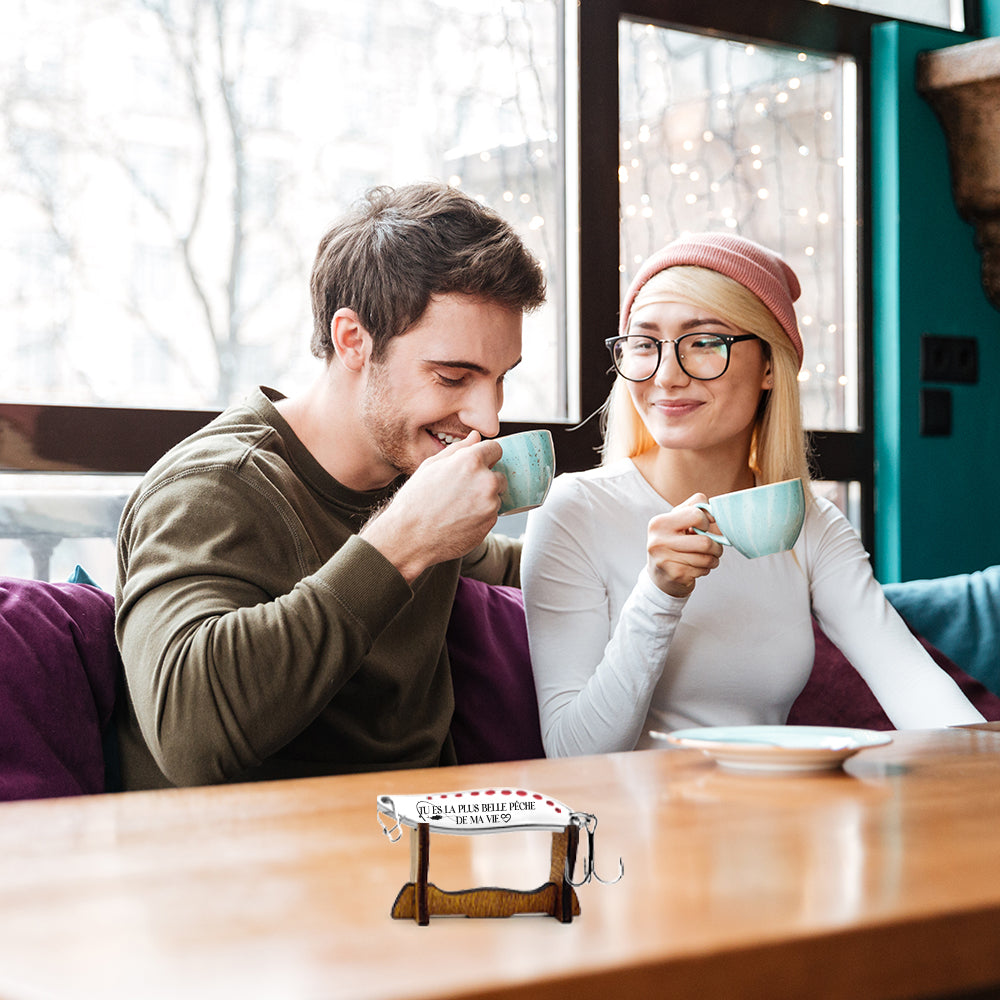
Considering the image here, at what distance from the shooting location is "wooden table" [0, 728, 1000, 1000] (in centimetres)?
48

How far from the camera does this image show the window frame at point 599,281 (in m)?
1.94

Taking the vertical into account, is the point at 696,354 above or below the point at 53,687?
above

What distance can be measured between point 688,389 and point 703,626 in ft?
1.03

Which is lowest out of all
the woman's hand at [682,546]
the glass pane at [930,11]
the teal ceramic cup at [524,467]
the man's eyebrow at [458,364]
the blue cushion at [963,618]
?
the blue cushion at [963,618]

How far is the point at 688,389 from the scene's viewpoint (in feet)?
5.42

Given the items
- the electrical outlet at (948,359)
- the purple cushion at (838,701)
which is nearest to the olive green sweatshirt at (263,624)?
the purple cushion at (838,701)

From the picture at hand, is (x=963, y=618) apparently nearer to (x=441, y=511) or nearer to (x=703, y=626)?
(x=703, y=626)

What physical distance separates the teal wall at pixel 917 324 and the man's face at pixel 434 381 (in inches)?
67.9

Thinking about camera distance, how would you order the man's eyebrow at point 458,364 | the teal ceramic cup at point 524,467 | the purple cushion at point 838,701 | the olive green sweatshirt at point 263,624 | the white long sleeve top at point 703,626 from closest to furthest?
the olive green sweatshirt at point 263,624, the teal ceramic cup at point 524,467, the man's eyebrow at point 458,364, the white long sleeve top at point 703,626, the purple cushion at point 838,701

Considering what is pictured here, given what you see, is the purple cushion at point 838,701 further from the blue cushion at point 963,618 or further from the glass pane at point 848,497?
the glass pane at point 848,497

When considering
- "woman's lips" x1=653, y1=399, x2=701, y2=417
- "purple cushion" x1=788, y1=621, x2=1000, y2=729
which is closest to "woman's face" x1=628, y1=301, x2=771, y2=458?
"woman's lips" x1=653, y1=399, x2=701, y2=417

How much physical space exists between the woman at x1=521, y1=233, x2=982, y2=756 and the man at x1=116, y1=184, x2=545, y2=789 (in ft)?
0.52

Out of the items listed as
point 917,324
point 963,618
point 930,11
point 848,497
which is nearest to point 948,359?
point 917,324

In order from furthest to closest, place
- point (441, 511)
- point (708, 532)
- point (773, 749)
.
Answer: point (708, 532) → point (441, 511) → point (773, 749)
